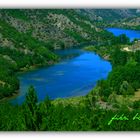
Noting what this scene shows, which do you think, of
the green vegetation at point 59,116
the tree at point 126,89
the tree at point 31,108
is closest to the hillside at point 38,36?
the tree at point 31,108

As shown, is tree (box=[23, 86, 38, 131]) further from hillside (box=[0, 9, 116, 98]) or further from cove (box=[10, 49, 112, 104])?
→ hillside (box=[0, 9, 116, 98])

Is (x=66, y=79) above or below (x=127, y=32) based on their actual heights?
below

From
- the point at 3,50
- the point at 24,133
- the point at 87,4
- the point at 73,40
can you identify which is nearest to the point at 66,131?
the point at 24,133

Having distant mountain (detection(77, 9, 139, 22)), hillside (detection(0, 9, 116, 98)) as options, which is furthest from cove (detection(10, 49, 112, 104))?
distant mountain (detection(77, 9, 139, 22))

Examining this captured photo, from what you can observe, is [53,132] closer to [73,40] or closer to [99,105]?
[99,105]

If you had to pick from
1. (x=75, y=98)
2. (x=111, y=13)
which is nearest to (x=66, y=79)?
(x=75, y=98)

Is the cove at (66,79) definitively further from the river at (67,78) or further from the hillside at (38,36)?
the hillside at (38,36)

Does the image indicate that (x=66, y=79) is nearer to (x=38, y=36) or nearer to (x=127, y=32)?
(x=127, y=32)
